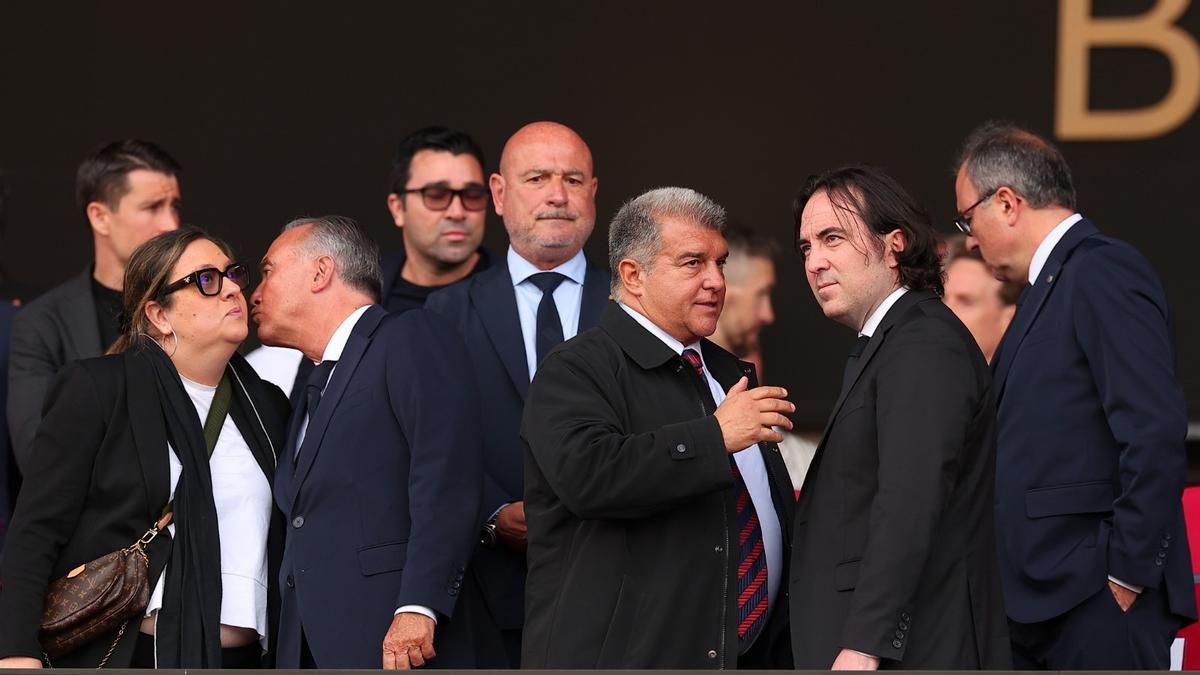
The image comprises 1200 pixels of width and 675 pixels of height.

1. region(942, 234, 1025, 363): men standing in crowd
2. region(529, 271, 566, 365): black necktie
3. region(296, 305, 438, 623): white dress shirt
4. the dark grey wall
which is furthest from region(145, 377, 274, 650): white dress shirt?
the dark grey wall

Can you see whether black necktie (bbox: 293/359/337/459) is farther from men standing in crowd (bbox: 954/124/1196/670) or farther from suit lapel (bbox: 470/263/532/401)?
men standing in crowd (bbox: 954/124/1196/670)

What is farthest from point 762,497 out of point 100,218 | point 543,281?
point 100,218

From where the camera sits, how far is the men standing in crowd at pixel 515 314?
3.96m

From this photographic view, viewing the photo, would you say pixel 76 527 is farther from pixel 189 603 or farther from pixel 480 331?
pixel 480 331

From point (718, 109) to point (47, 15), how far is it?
8.10 ft

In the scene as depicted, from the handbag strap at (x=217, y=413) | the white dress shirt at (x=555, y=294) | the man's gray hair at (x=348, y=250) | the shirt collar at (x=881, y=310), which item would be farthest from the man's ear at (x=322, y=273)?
the shirt collar at (x=881, y=310)

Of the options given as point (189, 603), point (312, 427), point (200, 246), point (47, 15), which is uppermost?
point (47, 15)

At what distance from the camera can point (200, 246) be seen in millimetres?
3883

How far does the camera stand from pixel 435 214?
16.6 feet

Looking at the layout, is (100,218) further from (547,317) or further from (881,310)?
(881,310)

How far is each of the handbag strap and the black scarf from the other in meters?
0.08

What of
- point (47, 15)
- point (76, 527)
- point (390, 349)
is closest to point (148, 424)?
point (76, 527)

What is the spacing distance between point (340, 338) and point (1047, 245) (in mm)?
1573

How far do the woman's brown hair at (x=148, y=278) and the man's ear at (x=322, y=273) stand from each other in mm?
196
